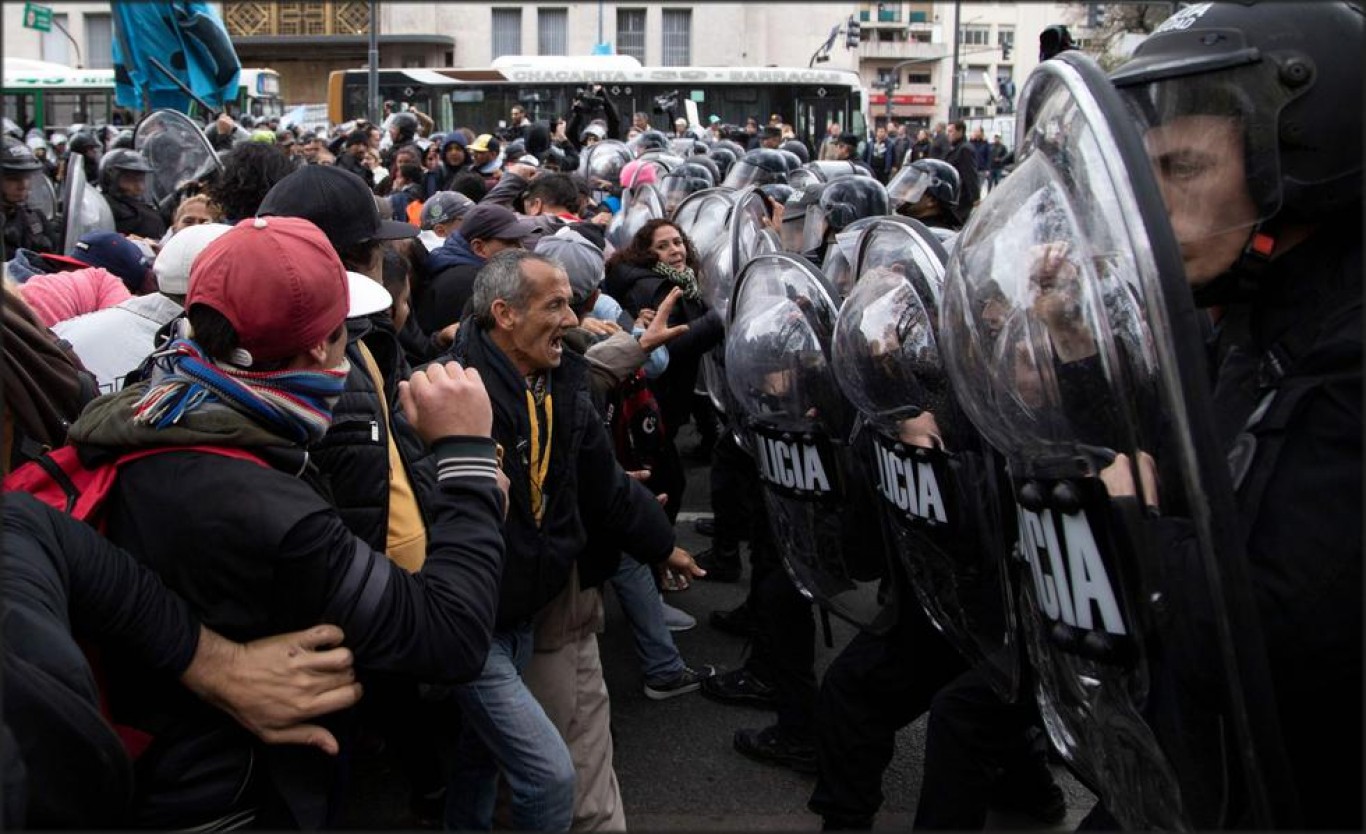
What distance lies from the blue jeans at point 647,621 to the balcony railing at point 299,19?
45574mm

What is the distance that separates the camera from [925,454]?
2.86 meters

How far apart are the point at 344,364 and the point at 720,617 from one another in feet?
12.1

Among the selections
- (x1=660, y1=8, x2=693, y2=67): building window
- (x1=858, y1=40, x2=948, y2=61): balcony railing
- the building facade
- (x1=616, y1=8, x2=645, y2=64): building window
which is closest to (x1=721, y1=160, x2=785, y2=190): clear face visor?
(x1=616, y1=8, x2=645, y2=64): building window

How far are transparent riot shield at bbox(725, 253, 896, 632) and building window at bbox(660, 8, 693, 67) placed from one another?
41.3 metres

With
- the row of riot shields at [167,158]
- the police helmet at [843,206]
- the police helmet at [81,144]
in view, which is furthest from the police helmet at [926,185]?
the police helmet at [81,144]

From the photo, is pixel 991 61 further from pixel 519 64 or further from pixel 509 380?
pixel 509 380

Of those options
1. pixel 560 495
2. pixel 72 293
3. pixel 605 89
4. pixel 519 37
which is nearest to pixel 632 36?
pixel 519 37

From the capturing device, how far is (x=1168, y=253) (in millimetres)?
1547

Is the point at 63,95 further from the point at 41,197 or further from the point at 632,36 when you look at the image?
the point at 41,197

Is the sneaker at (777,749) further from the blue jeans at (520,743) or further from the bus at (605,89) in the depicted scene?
the bus at (605,89)

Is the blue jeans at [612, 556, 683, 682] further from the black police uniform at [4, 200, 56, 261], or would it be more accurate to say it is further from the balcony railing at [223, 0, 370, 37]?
the balcony railing at [223, 0, 370, 37]

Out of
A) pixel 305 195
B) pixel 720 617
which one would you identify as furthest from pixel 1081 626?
pixel 720 617

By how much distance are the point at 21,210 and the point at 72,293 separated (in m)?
3.55

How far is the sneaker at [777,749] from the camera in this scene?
14.2ft
